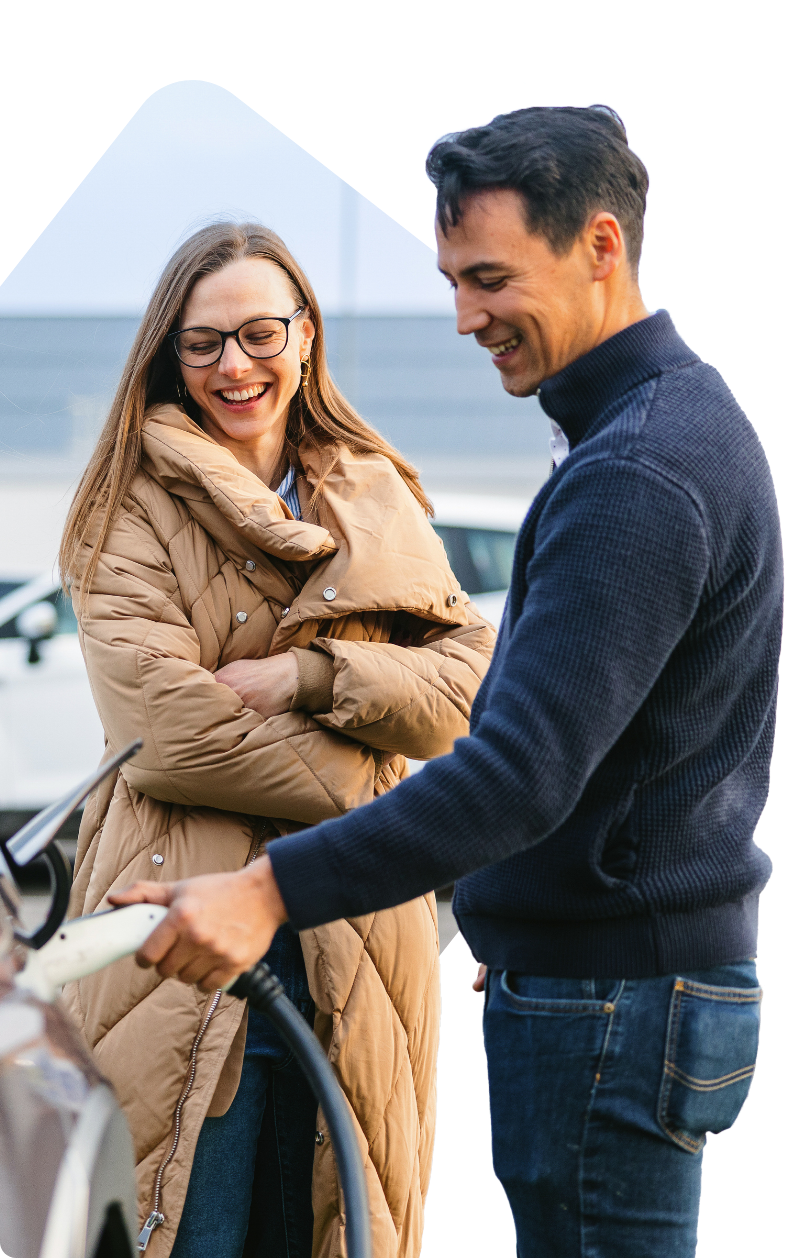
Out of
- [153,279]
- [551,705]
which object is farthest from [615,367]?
[153,279]

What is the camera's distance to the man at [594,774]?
1.06 m

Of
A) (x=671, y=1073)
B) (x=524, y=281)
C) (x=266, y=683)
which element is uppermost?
(x=524, y=281)

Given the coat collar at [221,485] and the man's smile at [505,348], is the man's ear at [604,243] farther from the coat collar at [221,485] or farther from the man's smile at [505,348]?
the coat collar at [221,485]

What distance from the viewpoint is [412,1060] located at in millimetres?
1709

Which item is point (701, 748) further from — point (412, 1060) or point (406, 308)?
point (406, 308)

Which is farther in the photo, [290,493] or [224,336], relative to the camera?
[290,493]

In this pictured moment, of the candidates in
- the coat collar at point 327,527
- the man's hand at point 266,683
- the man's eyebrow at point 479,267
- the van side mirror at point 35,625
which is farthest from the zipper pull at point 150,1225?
the van side mirror at point 35,625

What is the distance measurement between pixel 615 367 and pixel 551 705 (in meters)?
0.37

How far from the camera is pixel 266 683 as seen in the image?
63.3 inches

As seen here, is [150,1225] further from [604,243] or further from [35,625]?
Result: [35,625]

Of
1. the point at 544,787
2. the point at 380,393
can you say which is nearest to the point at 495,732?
the point at 544,787

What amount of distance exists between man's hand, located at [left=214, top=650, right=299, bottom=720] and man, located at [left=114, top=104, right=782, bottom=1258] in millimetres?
454

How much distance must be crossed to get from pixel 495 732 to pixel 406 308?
1429mm

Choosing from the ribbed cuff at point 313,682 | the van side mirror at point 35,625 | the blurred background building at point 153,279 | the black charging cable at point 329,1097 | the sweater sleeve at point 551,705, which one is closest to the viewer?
the sweater sleeve at point 551,705
